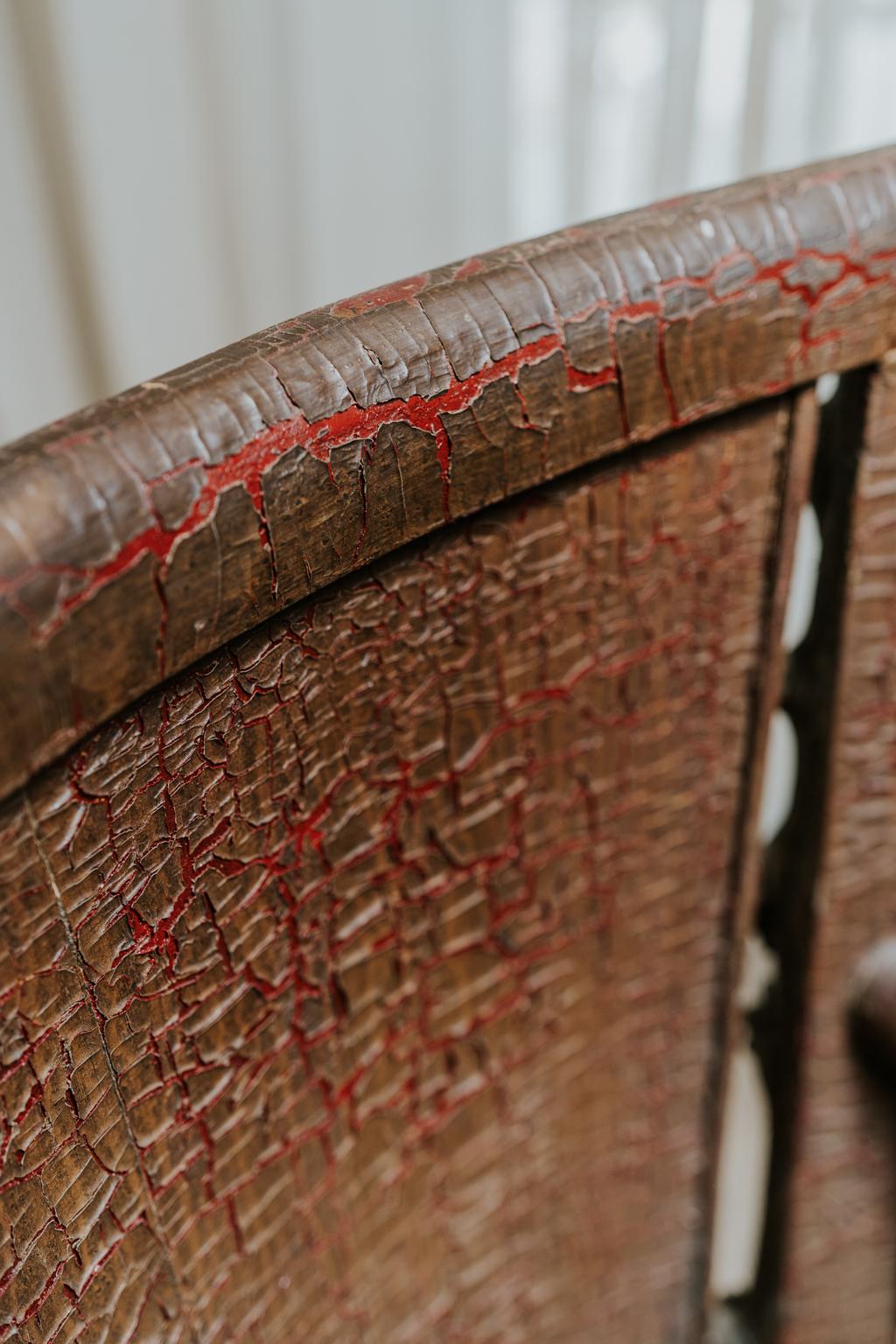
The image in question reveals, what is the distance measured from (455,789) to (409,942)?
0.06 metres

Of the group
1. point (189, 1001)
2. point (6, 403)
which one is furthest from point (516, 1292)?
point (6, 403)

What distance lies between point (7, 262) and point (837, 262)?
72 cm

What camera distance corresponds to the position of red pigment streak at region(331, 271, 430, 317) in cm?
30

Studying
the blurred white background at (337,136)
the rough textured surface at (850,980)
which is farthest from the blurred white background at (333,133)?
the rough textured surface at (850,980)

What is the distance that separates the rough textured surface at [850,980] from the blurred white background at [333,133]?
1.83 feet

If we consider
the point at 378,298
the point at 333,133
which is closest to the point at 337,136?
the point at 333,133

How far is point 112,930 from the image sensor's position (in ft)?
0.95

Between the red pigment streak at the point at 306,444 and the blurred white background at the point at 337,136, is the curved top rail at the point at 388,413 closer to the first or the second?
the red pigment streak at the point at 306,444

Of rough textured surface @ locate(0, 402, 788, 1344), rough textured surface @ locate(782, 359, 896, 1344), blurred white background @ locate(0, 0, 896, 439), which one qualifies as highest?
blurred white background @ locate(0, 0, 896, 439)

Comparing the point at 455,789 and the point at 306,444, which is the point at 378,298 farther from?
the point at 455,789

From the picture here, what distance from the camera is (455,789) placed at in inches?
15.6

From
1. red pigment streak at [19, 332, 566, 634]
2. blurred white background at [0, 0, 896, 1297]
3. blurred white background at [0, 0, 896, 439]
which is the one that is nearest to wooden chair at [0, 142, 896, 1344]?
red pigment streak at [19, 332, 566, 634]

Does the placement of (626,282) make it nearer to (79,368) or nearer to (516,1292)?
(516,1292)

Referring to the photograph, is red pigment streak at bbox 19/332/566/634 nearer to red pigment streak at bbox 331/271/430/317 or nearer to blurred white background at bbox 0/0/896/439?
red pigment streak at bbox 331/271/430/317
